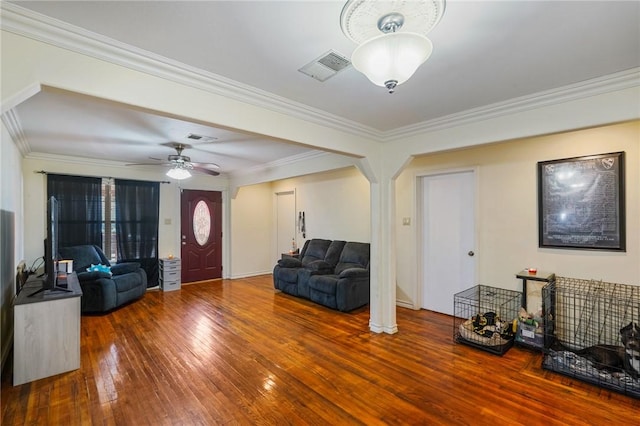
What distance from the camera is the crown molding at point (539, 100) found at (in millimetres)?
2254

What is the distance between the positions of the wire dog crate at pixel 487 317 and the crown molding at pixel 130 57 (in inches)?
120

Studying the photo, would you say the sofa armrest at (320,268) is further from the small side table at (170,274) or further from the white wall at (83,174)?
the white wall at (83,174)

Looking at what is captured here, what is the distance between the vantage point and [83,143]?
4270 millimetres

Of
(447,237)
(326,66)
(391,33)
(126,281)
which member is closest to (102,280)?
(126,281)

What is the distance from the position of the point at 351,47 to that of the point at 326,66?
29cm

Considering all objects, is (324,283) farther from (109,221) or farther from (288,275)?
(109,221)

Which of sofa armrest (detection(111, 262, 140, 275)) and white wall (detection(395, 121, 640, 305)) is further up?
white wall (detection(395, 121, 640, 305))

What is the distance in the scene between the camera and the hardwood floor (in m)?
2.20

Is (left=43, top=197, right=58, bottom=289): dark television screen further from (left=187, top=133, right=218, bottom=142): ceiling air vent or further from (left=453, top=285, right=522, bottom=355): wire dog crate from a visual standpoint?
(left=453, top=285, right=522, bottom=355): wire dog crate

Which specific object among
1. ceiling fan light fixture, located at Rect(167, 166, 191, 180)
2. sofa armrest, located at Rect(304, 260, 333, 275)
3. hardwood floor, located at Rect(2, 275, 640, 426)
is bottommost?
hardwood floor, located at Rect(2, 275, 640, 426)

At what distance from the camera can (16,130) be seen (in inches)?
138

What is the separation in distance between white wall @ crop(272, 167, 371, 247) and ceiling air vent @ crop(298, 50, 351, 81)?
3447 millimetres

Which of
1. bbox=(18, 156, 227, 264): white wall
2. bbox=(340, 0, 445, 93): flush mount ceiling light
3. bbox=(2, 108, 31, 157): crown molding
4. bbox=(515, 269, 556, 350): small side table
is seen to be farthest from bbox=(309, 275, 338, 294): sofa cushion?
bbox=(2, 108, 31, 157): crown molding

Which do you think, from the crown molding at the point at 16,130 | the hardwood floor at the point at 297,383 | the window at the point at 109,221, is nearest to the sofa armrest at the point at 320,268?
the hardwood floor at the point at 297,383
